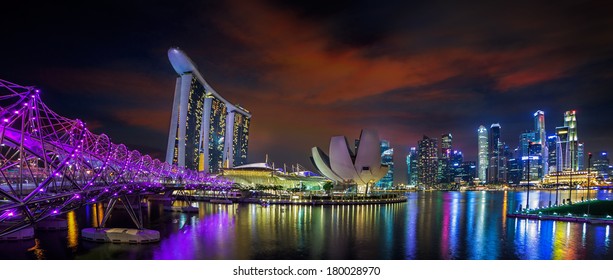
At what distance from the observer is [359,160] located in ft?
169

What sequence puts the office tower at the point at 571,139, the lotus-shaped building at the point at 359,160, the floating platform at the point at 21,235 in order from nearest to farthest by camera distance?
the floating platform at the point at 21,235 → the lotus-shaped building at the point at 359,160 → the office tower at the point at 571,139

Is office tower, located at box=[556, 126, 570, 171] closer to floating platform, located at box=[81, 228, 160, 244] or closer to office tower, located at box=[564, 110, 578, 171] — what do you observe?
office tower, located at box=[564, 110, 578, 171]

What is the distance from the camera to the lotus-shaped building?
50.7m

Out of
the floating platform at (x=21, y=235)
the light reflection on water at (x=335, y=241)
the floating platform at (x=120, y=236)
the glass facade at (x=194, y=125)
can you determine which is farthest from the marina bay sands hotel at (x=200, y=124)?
the floating platform at (x=120, y=236)

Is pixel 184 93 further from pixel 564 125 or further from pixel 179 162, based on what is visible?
pixel 564 125

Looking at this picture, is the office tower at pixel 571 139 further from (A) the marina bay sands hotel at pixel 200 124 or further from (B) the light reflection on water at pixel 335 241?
(B) the light reflection on water at pixel 335 241

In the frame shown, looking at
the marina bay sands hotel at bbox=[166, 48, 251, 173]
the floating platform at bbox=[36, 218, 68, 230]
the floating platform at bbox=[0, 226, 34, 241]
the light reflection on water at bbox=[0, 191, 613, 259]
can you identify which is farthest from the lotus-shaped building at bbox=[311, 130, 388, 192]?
the floating platform at bbox=[0, 226, 34, 241]

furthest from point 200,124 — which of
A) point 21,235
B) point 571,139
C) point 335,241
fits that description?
point 571,139

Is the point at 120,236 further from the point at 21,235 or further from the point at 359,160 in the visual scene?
the point at 359,160

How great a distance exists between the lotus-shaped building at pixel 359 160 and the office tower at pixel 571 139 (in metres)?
71.9

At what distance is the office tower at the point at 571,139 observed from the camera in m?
107

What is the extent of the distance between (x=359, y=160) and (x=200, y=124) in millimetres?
32374

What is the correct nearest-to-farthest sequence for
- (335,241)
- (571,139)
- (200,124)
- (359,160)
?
Result: (335,241) < (359,160) < (200,124) < (571,139)
